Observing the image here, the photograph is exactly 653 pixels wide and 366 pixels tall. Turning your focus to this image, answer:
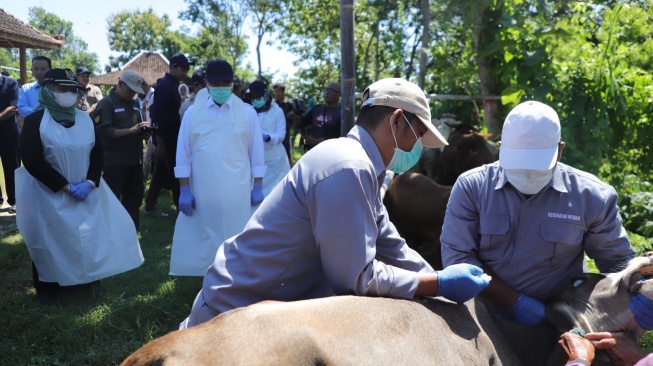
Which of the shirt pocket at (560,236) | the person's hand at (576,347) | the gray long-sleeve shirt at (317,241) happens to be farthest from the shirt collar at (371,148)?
the person's hand at (576,347)

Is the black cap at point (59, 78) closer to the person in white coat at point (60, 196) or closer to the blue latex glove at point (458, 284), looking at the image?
the person in white coat at point (60, 196)

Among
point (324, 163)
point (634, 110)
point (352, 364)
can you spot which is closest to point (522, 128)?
point (324, 163)

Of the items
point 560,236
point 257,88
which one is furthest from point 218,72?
point 560,236

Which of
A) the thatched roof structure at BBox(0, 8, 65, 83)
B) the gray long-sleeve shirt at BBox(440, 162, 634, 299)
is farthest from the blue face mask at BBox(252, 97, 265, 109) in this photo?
the gray long-sleeve shirt at BBox(440, 162, 634, 299)

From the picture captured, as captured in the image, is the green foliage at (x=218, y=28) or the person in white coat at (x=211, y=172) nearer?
the person in white coat at (x=211, y=172)

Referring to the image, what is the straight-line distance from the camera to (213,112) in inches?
234

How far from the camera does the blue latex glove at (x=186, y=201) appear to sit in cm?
592

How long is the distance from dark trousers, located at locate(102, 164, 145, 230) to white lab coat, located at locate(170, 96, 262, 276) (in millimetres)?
2028

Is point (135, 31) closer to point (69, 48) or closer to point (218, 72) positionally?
point (69, 48)

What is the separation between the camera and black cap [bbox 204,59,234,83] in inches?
234

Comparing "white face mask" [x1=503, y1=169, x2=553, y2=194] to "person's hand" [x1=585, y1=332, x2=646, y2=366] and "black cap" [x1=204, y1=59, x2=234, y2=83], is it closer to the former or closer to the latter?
"person's hand" [x1=585, y1=332, x2=646, y2=366]

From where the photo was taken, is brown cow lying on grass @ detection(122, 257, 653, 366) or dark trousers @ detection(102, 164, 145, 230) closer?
brown cow lying on grass @ detection(122, 257, 653, 366)

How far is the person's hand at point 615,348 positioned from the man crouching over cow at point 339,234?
468 mm

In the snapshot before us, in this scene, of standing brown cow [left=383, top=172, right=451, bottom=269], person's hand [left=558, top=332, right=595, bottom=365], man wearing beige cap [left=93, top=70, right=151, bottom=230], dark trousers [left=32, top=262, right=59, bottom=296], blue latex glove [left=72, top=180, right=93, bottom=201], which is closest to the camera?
person's hand [left=558, top=332, right=595, bottom=365]
